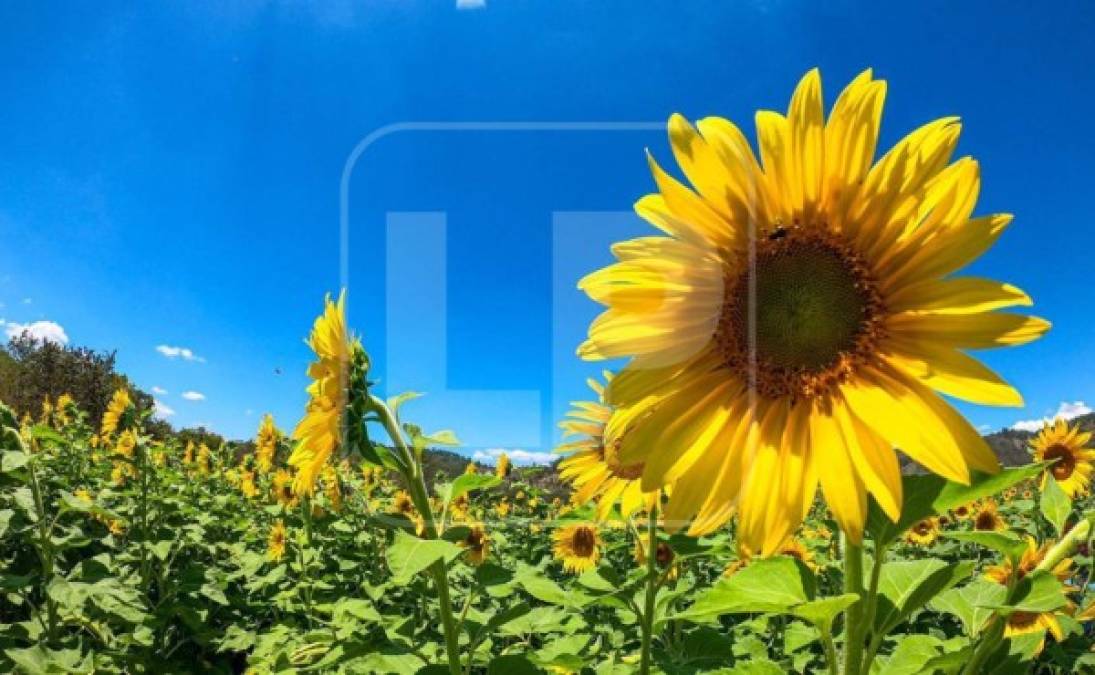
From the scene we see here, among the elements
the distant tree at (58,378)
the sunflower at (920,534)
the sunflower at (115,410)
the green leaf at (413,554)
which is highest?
the distant tree at (58,378)

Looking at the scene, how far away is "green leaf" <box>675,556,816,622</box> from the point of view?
4.24 feet

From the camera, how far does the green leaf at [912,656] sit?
1436 mm

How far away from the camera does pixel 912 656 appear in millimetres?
1558

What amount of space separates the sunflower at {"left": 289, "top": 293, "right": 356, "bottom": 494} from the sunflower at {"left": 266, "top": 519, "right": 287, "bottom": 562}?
4.48 metres

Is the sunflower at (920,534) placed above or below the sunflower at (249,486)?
below

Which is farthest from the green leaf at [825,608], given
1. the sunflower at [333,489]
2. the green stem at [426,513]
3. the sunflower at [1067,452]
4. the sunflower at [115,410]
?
the sunflower at [115,410]

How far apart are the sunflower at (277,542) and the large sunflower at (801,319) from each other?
5757 millimetres

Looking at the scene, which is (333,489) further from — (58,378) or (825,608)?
(58,378)

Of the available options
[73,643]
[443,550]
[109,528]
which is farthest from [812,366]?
[109,528]

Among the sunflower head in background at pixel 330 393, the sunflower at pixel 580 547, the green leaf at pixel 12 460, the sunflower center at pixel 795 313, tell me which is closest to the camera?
the sunflower center at pixel 795 313

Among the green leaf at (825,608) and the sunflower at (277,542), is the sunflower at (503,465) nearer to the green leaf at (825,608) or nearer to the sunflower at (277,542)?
the sunflower at (277,542)

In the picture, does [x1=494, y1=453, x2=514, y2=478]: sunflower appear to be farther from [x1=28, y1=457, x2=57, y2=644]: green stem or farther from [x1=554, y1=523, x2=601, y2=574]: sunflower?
[x1=28, y1=457, x2=57, y2=644]: green stem

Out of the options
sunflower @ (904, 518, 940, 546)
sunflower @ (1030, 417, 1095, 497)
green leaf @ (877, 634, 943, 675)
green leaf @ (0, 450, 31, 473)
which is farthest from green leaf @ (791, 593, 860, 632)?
sunflower @ (1030, 417, 1095, 497)

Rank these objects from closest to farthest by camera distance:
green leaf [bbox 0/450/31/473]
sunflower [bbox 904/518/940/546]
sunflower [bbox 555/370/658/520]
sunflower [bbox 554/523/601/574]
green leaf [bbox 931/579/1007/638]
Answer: green leaf [bbox 931/579/1007/638] → sunflower [bbox 555/370/658/520] → green leaf [bbox 0/450/31/473] → sunflower [bbox 554/523/601/574] → sunflower [bbox 904/518/940/546]
